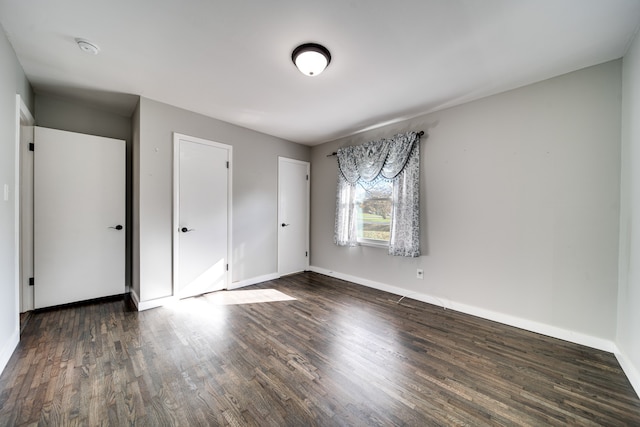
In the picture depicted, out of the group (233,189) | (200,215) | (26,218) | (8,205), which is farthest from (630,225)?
(26,218)

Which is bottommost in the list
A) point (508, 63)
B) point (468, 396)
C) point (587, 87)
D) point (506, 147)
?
point (468, 396)

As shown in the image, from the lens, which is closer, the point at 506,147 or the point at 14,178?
the point at 14,178

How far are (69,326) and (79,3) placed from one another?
280 centimetres

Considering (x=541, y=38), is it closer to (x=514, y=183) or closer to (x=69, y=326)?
(x=514, y=183)

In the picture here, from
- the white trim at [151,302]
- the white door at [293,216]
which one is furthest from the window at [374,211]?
the white trim at [151,302]

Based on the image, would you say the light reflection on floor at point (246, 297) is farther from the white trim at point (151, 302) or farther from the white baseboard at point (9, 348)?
the white baseboard at point (9, 348)

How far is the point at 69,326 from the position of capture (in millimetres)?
2453

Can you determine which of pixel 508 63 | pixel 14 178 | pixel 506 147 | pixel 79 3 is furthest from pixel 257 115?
pixel 506 147

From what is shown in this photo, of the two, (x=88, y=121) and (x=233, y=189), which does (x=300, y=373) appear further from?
(x=88, y=121)

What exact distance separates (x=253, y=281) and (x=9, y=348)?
244 centimetres

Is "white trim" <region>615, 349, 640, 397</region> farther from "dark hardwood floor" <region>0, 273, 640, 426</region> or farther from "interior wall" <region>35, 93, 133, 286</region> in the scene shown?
"interior wall" <region>35, 93, 133, 286</region>

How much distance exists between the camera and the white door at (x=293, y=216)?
4340mm

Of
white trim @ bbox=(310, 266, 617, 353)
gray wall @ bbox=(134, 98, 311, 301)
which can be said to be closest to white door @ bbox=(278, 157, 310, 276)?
gray wall @ bbox=(134, 98, 311, 301)

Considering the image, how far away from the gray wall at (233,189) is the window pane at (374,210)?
145 centimetres
